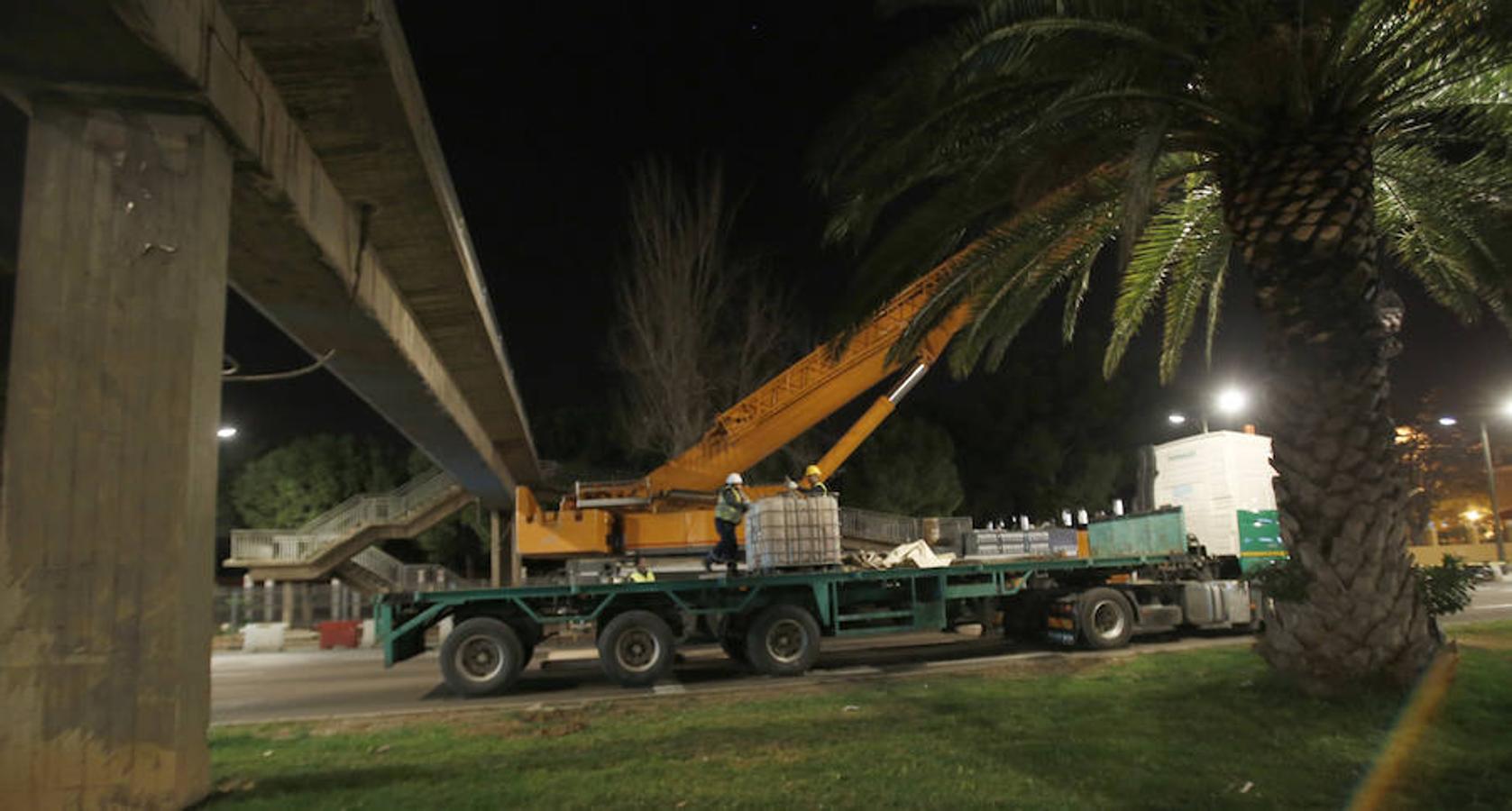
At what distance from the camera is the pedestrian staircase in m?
32.4

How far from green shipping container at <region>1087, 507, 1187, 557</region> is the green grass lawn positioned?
16.9 ft

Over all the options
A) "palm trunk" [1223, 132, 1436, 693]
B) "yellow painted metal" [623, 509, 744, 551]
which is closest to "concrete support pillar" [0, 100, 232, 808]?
"palm trunk" [1223, 132, 1436, 693]

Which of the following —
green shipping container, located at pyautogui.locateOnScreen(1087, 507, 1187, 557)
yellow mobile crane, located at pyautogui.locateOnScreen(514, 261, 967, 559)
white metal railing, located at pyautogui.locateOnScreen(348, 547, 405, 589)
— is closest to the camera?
green shipping container, located at pyautogui.locateOnScreen(1087, 507, 1187, 557)

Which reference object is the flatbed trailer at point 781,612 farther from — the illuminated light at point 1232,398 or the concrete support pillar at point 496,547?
the concrete support pillar at point 496,547

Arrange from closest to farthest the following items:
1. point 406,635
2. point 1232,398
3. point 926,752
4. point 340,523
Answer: point 926,752 → point 406,635 → point 1232,398 → point 340,523

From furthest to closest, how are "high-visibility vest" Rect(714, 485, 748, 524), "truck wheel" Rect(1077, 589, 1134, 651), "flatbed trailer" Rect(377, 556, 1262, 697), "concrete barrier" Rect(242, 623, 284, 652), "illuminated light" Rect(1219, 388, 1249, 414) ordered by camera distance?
"concrete barrier" Rect(242, 623, 284, 652)
"illuminated light" Rect(1219, 388, 1249, 414)
"high-visibility vest" Rect(714, 485, 748, 524)
"truck wheel" Rect(1077, 589, 1134, 651)
"flatbed trailer" Rect(377, 556, 1262, 697)

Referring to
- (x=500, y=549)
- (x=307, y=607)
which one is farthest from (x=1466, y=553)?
(x=307, y=607)

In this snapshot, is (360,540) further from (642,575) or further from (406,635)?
(642,575)

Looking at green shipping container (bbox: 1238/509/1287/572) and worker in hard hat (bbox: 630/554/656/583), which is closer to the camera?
worker in hard hat (bbox: 630/554/656/583)

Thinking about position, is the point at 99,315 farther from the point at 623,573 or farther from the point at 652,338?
the point at 652,338

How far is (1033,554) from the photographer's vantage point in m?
15.2

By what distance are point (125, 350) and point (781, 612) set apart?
888 centimetres

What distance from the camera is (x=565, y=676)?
Result: 1417cm

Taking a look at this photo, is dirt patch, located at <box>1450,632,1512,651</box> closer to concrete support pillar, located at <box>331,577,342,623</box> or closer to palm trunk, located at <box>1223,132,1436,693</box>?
palm trunk, located at <box>1223,132,1436,693</box>
